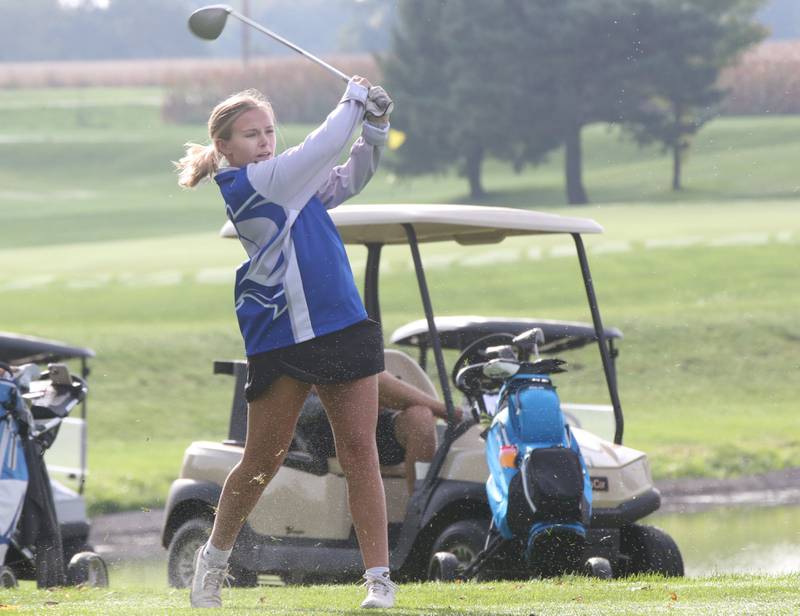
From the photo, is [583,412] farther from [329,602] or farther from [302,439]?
[329,602]

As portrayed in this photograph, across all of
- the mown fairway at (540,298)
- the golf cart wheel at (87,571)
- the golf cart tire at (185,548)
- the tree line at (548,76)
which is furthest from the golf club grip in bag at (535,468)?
the tree line at (548,76)

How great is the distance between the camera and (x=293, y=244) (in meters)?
5.39

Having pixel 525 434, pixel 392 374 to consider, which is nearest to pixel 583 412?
pixel 392 374

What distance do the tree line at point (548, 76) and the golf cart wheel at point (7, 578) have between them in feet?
148

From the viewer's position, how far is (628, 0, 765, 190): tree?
54.6 metres

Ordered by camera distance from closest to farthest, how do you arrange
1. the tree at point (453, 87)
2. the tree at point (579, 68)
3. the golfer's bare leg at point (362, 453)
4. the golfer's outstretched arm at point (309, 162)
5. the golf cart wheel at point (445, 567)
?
the golfer's outstretched arm at point (309, 162) → the golfer's bare leg at point (362, 453) → the golf cart wheel at point (445, 567) → the tree at point (579, 68) → the tree at point (453, 87)

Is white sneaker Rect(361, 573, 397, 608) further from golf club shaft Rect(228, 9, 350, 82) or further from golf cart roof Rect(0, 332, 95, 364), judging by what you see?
golf cart roof Rect(0, 332, 95, 364)

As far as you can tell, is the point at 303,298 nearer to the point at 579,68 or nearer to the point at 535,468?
the point at 535,468

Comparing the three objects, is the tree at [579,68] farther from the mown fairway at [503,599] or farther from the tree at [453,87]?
the mown fairway at [503,599]

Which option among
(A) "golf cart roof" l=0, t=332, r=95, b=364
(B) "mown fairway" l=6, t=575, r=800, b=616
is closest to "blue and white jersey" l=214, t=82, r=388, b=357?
(B) "mown fairway" l=6, t=575, r=800, b=616

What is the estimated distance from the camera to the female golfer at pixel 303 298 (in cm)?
535

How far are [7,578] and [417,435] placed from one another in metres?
1.75

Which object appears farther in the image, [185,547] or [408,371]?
[185,547]

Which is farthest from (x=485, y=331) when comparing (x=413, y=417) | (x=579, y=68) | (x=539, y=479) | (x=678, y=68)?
(x=579, y=68)
